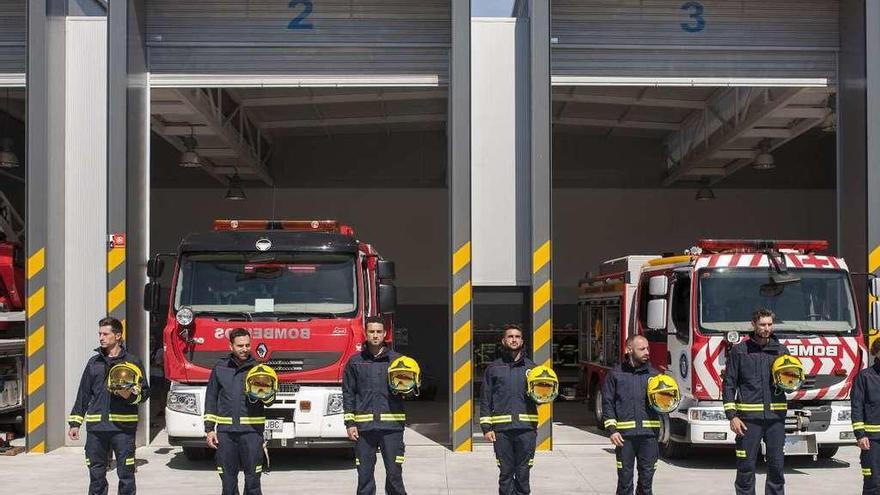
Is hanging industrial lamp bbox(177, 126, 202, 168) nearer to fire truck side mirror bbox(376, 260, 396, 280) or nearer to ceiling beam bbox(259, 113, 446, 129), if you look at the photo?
ceiling beam bbox(259, 113, 446, 129)

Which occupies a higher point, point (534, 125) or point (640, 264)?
Result: point (534, 125)

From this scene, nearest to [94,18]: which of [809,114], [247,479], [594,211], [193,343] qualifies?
[193,343]

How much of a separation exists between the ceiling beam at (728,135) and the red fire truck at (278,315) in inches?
277

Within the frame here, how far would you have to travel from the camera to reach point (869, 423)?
28.0ft

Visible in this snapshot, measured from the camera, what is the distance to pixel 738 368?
9055 mm

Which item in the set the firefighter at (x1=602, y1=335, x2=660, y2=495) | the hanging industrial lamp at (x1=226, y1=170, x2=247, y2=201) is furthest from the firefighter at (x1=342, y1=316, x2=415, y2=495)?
the hanging industrial lamp at (x1=226, y1=170, x2=247, y2=201)

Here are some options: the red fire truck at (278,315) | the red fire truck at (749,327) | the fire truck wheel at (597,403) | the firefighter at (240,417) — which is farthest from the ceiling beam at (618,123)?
the firefighter at (240,417)

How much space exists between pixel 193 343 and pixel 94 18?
4761mm

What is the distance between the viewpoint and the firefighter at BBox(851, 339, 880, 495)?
28.0ft

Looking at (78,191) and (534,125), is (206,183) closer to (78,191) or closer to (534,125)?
(78,191)

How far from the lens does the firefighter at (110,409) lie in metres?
8.44

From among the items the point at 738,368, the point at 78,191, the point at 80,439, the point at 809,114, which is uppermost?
the point at 809,114

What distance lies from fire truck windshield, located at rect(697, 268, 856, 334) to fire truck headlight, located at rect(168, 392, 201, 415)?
5140 mm

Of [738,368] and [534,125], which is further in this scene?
[534,125]
